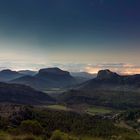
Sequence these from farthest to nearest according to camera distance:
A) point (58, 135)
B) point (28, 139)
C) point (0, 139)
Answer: point (58, 135) → point (28, 139) → point (0, 139)

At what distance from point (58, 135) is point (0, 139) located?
94.3 m

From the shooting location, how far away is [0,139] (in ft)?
350

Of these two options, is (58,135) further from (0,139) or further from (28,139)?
(0,139)

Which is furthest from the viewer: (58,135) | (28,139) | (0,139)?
(58,135)

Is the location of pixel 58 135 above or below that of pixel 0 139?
below

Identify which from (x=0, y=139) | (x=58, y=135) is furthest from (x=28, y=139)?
(x=58, y=135)

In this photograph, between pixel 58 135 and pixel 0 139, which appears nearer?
pixel 0 139

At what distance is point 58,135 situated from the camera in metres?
198

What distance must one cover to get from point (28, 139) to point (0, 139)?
20.8 m

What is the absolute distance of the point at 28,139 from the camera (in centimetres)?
12600

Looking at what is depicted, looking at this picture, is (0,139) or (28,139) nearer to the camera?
(0,139)

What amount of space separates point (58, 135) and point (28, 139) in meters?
73.9

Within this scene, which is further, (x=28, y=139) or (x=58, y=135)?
(x=58, y=135)
